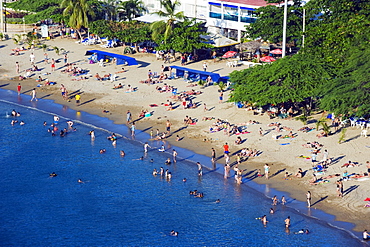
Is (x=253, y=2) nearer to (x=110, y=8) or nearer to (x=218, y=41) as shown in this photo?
(x=218, y=41)

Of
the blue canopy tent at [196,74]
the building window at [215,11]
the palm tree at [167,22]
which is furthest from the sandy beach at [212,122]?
the building window at [215,11]

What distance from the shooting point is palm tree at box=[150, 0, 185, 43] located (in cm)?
7296

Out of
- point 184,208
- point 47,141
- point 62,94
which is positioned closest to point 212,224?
point 184,208

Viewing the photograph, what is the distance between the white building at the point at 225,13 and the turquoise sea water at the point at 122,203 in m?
28.3

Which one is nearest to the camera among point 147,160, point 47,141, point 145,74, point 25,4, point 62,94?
point 147,160

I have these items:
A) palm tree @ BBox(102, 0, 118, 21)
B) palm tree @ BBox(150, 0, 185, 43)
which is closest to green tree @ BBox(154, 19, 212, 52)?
palm tree @ BBox(150, 0, 185, 43)

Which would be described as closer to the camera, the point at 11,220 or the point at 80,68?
the point at 11,220

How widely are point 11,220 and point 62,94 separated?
26.1m

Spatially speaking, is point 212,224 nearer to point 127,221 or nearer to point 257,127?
point 127,221

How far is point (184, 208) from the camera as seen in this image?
42531 mm

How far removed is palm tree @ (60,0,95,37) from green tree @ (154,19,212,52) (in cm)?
1557

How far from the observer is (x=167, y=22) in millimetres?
73750

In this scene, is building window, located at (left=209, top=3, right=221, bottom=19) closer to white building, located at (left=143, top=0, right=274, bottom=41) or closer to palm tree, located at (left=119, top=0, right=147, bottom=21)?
white building, located at (left=143, top=0, right=274, bottom=41)

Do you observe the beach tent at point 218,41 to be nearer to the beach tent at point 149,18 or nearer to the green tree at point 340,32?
the beach tent at point 149,18
